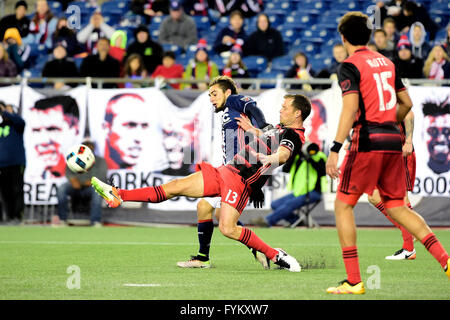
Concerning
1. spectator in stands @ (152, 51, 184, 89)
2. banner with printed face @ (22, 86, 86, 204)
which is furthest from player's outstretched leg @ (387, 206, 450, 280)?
spectator in stands @ (152, 51, 184, 89)

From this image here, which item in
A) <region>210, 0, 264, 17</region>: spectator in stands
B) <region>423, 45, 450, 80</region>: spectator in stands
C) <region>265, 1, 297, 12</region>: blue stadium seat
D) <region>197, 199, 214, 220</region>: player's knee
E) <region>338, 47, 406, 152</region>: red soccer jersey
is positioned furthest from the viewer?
<region>265, 1, 297, 12</region>: blue stadium seat

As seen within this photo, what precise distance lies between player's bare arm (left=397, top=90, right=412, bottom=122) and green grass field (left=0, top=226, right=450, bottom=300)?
4.72 ft

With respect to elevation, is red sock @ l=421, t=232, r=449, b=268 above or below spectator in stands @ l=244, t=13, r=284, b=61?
below

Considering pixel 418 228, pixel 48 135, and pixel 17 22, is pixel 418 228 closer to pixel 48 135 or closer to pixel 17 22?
pixel 48 135

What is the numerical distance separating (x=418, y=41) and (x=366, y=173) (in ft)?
39.2

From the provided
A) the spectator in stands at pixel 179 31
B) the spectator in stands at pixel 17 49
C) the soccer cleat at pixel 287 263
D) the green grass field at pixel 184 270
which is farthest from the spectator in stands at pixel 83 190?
the soccer cleat at pixel 287 263

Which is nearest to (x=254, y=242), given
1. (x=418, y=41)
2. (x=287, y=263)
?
(x=287, y=263)

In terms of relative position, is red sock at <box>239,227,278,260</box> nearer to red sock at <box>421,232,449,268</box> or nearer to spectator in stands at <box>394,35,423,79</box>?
red sock at <box>421,232,449,268</box>

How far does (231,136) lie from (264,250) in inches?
57.2

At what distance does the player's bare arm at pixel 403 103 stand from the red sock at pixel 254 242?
2.25m

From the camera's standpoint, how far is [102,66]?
18.8m

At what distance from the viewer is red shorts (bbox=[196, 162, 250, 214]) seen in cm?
906

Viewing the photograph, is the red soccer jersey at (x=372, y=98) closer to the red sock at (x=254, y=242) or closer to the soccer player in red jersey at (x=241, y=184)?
the soccer player in red jersey at (x=241, y=184)

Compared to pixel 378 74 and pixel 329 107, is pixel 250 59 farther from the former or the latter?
pixel 378 74
